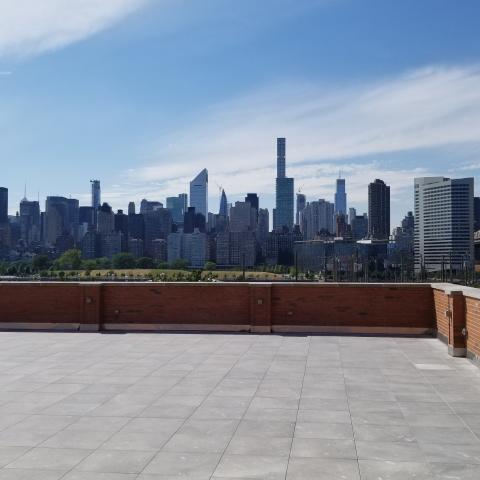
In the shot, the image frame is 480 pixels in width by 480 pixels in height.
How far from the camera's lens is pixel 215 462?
623 cm

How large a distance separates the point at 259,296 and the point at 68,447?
1096 centimetres

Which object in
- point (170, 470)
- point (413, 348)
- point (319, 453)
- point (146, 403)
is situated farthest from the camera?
point (413, 348)

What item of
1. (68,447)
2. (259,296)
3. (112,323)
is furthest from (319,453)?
(112,323)

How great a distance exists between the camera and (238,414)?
820cm

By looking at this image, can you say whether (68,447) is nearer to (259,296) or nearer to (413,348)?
(413,348)

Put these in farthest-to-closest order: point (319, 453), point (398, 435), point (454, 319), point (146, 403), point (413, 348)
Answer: point (413, 348)
point (454, 319)
point (146, 403)
point (398, 435)
point (319, 453)

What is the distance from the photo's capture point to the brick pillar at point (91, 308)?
18.0 m

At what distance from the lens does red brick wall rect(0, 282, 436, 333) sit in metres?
17.1

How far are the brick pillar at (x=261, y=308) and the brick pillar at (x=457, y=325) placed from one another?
216 inches

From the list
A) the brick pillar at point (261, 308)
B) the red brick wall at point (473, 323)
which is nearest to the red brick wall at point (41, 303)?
the brick pillar at point (261, 308)

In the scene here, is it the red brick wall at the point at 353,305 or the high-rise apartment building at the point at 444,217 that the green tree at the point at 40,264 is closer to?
the high-rise apartment building at the point at 444,217

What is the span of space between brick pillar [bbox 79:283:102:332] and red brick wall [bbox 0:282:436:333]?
0.10 feet

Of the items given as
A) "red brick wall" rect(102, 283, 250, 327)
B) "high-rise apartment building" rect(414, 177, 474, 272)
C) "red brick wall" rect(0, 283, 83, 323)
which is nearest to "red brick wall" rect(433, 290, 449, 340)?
"red brick wall" rect(102, 283, 250, 327)

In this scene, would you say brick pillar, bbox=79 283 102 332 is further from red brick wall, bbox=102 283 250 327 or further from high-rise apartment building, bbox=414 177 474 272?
high-rise apartment building, bbox=414 177 474 272
